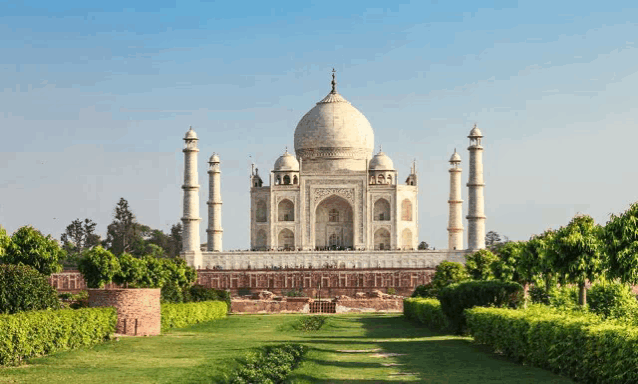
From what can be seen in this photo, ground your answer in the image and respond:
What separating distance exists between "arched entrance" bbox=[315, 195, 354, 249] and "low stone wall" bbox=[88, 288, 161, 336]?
43026 mm

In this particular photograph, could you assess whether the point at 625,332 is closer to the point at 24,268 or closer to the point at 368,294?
the point at 24,268

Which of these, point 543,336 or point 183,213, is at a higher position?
point 183,213

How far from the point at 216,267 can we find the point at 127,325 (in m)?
37.5

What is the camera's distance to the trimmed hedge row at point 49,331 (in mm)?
19719

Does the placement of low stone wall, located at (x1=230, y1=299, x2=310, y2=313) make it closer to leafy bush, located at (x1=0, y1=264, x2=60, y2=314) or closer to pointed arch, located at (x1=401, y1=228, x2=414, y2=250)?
pointed arch, located at (x1=401, y1=228, x2=414, y2=250)

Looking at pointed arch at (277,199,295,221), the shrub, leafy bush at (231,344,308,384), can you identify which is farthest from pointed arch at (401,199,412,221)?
leafy bush at (231,344,308,384)

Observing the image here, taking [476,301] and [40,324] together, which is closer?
[40,324]

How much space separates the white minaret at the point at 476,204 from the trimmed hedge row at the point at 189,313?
23.0 m

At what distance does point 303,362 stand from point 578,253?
32.5ft

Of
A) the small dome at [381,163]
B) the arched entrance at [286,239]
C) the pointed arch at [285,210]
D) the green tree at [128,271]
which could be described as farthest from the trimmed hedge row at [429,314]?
the small dome at [381,163]

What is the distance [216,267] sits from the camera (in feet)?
218

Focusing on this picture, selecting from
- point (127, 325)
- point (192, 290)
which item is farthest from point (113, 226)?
point (127, 325)

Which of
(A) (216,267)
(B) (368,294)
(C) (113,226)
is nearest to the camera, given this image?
(B) (368,294)

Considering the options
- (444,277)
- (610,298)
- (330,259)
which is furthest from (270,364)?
(330,259)
